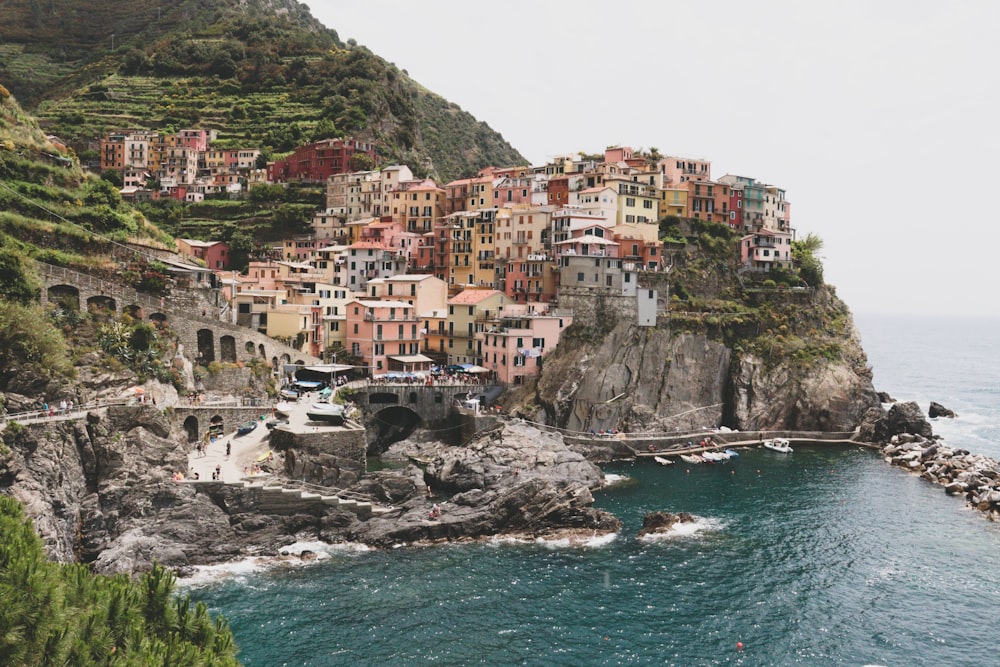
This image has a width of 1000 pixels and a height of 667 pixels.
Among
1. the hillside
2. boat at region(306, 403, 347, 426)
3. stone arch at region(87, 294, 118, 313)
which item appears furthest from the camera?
the hillside

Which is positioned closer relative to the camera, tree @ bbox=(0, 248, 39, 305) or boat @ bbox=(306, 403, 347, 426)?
tree @ bbox=(0, 248, 39, 305)

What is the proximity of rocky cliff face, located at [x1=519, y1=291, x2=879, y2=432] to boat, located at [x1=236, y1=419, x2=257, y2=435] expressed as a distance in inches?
975

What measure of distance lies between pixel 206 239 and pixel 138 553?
6774cm

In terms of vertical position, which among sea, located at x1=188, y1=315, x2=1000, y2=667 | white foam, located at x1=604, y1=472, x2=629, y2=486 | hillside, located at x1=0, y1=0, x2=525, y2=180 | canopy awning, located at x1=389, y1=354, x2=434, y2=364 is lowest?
sea, located at x1=188, y1=315, x2=1000, y2=667

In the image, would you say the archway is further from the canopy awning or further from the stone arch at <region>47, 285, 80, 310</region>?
the stone arch at <region>47, 285, 80, 310</region>

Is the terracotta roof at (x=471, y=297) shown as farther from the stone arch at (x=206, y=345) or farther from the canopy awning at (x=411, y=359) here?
the stone arch at (x=206, y=345)

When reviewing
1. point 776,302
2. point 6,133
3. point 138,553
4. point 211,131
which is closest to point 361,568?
point 138,553

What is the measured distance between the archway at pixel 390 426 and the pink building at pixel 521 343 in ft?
30.8

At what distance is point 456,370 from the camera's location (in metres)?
77.2

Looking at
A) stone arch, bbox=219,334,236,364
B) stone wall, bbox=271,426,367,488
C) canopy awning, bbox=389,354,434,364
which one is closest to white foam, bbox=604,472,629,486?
stone wall, bbox=271,426,367,488

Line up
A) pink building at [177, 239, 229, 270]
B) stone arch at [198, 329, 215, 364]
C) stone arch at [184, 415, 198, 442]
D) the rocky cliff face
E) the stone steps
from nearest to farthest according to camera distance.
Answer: the stone steps
stone arch at [184, 415, 198, 442]
stone arch at [198, 329, 215, 364]
the rocky cliff face
pink building at [177, 239, 229, 270]

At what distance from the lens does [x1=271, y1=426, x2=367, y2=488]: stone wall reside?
49.6 m

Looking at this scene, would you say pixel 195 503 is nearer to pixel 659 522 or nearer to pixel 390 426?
pixel 659 522

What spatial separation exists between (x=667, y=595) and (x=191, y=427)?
1233 inches
